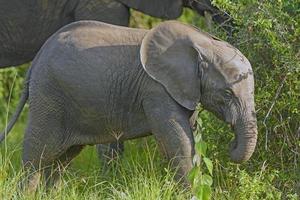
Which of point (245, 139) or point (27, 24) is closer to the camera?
point (245, 139)

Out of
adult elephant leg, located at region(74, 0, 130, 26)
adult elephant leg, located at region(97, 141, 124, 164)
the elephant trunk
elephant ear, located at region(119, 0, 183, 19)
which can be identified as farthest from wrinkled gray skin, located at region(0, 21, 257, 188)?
elephant ear, located at region(119, 0, 183, 19)

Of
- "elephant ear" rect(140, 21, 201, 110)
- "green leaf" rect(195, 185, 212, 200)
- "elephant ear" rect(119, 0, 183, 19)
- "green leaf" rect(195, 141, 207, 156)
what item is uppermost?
"elephant ear" rect(140, 21, 201, 110)

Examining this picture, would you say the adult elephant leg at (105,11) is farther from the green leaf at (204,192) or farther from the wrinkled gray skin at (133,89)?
the green leaf at (204,192)

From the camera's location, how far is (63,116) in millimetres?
5754

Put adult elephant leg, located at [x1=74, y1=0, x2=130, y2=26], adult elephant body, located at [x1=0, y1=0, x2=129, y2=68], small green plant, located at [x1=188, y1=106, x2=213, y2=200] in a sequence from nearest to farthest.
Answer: small green plant, located at [x1=188, y1=106, x2=213, y2=200] < adult elephant leg, located at [x1=74, y1=0, x2=130, y2=26] < adult elephant body, located at [x1=0, y1=0, x2=129, y2=68]

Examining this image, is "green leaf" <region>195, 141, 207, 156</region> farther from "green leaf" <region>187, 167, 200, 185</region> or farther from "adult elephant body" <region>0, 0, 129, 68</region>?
"adult elephant body" <region>0, 0, 129, 68</region>

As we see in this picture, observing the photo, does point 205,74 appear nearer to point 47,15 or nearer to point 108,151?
point 108,151

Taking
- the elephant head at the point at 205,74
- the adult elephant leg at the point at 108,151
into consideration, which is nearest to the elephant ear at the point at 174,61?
the elephant head at the point at 205,74

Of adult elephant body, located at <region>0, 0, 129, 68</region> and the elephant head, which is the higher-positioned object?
the elephant head

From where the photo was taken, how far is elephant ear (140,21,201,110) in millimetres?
5500

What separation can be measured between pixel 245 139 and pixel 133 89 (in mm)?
611

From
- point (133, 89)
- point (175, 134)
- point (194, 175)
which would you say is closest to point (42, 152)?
point (133, 89)

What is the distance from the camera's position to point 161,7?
6.96 meters

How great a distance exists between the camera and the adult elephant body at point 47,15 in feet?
22.5
